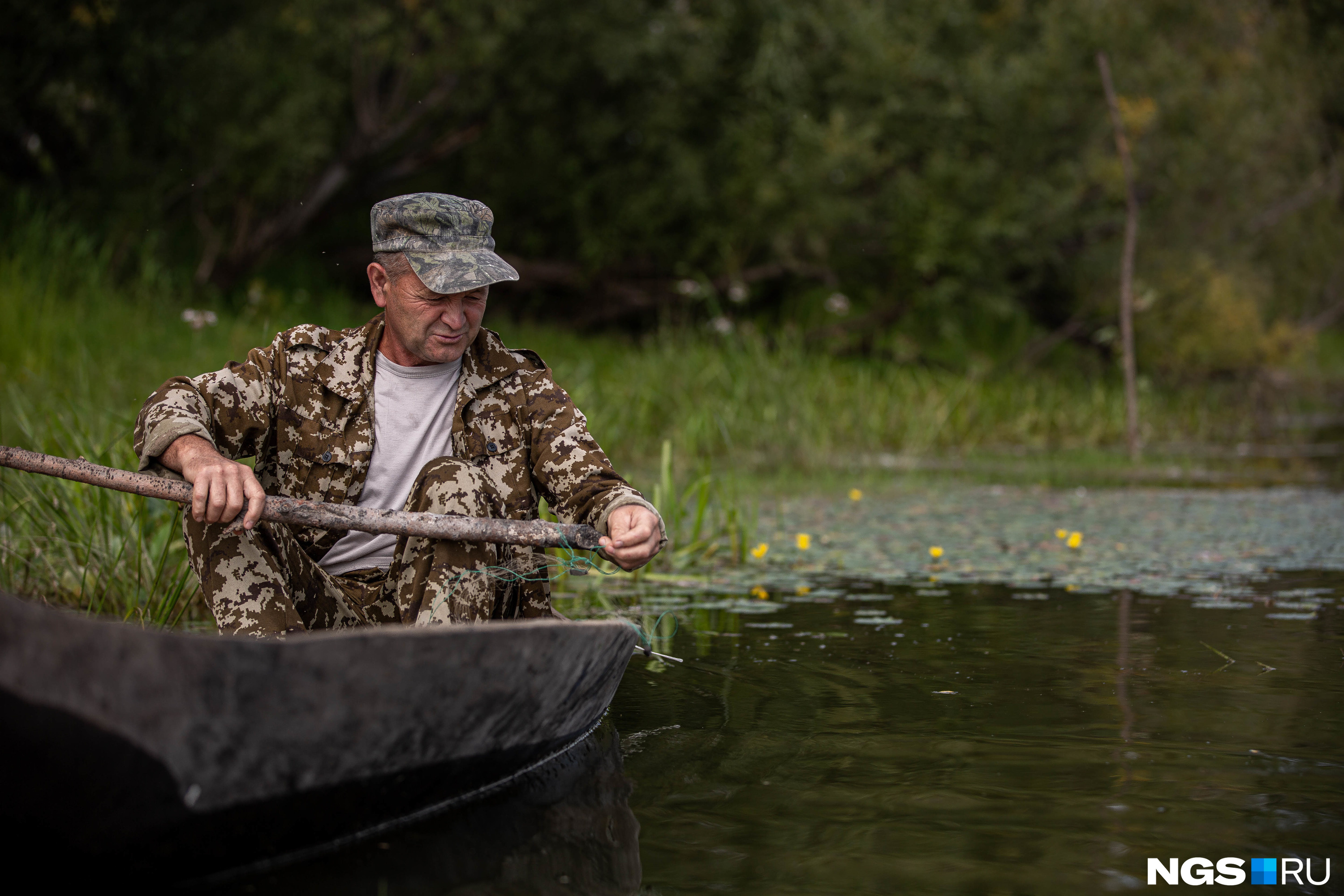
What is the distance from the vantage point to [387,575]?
2.91m

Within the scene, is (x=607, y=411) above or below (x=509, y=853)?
above

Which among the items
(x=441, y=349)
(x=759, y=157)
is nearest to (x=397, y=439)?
(x=441, y=349)

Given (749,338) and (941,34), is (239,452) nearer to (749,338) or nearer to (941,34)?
(749,338)

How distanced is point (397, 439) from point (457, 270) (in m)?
0.42

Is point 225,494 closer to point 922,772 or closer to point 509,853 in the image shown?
point 509,853

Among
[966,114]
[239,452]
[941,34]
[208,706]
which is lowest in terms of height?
[208,706]

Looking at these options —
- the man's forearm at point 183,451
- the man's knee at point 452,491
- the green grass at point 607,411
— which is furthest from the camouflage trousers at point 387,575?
the green grass at point 607,411

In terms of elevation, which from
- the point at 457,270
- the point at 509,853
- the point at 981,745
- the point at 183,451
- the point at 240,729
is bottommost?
the point at 509,853

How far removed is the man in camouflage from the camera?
2.71 m

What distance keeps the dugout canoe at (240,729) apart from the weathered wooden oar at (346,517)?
21cm

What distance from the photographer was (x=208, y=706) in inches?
76.6

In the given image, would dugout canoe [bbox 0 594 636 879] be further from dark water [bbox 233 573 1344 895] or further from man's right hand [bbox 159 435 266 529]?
man's right hand [bbox 159 435 266 529]

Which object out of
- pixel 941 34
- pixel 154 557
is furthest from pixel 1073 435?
pixel 154 557

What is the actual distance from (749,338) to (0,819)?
8.01 meters
